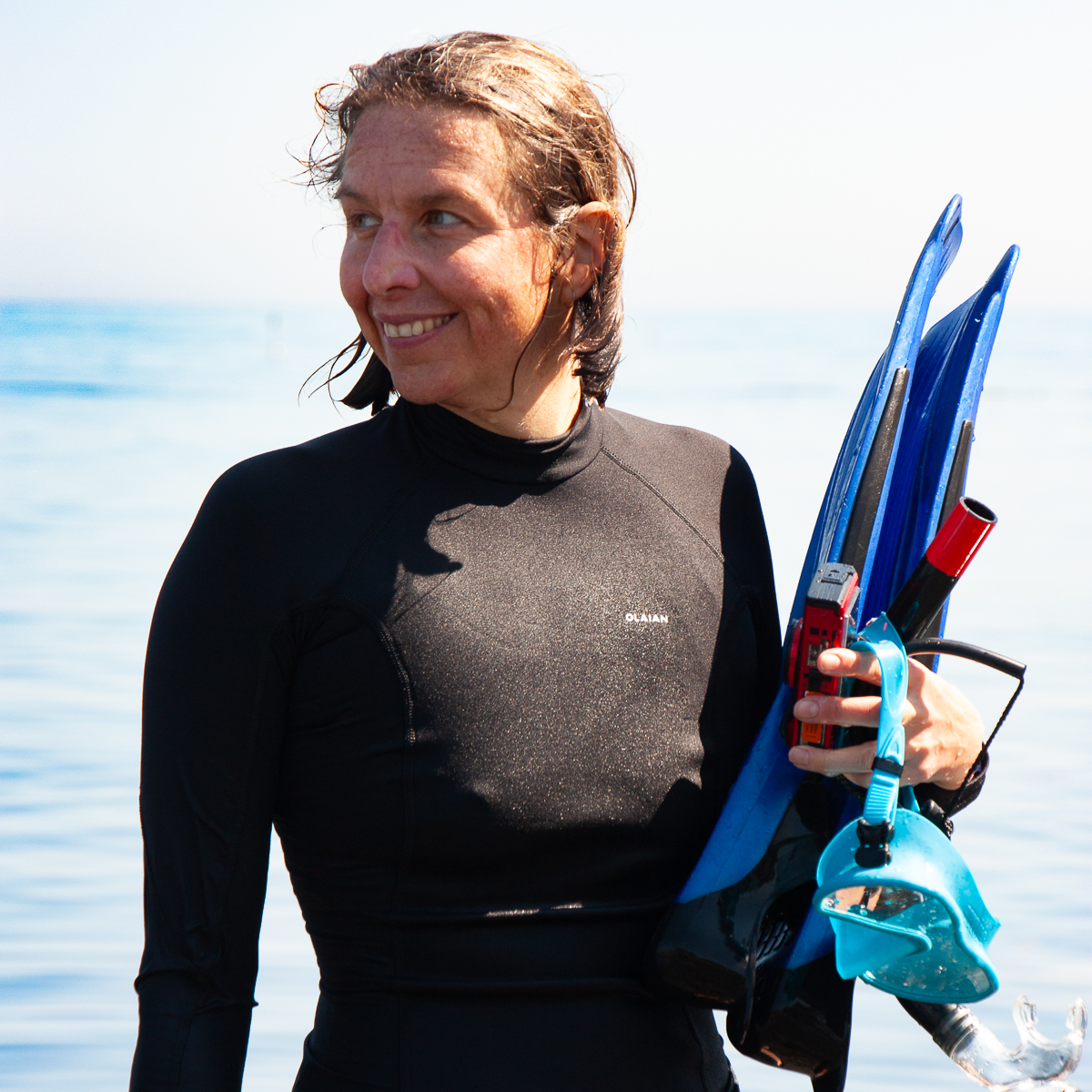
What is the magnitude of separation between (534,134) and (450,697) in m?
0.60

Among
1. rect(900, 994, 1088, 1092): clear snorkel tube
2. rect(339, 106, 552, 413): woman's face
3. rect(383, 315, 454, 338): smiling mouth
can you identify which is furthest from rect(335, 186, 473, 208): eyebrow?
rect(900, 994, 1088, 1092): clear snorkel tube

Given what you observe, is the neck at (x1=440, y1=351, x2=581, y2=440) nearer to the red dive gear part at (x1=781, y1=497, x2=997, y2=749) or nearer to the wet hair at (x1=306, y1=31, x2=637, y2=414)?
the wet hair at (x1=306, y1=31, x2=637, y2=414)

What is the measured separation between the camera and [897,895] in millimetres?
1271

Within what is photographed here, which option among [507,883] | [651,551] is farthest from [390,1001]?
[651,551]

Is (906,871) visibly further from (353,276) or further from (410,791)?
(353,276)

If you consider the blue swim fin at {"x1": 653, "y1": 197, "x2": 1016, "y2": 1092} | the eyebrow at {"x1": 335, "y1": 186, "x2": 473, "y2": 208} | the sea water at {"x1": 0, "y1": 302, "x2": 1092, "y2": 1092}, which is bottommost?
the sea water at {"x1": 0, "y1": 302, "x2": 1092, "y2": 1092}

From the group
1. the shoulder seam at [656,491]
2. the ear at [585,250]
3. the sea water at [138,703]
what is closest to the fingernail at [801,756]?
the shoulder seam at [656,491]

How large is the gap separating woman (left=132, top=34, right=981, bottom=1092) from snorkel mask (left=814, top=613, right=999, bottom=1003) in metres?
0.06

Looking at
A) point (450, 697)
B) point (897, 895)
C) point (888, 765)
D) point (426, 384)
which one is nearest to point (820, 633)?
point (888, 765)

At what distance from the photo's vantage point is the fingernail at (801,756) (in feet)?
4.48

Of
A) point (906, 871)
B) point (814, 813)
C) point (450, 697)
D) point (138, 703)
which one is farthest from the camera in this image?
point (138, 703)

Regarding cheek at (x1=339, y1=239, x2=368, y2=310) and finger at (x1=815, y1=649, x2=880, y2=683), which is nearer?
finger at (x1=815, y1=649, x2=880, y2=683)

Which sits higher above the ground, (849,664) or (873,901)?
(849,664)

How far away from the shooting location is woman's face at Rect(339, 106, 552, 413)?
1.40 metres
